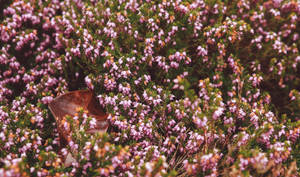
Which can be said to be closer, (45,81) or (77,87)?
(45,81)

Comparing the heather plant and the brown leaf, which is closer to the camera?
the heather plant

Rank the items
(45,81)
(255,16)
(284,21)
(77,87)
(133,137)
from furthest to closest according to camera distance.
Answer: (284,21), (255,16), (77,87), (45,81), (133,137)

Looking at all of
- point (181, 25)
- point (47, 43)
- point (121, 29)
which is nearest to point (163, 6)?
point (181, 25)

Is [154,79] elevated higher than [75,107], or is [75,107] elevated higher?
[154,79]

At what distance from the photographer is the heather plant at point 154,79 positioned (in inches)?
152

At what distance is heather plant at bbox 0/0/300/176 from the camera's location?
3871 mm

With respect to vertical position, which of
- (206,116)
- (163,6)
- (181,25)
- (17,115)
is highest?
(163,6)

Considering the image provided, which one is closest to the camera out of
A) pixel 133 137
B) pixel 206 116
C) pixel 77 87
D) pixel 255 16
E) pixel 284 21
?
pixel 206 116

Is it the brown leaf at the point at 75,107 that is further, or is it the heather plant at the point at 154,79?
the brown leaf at the point at 75,107

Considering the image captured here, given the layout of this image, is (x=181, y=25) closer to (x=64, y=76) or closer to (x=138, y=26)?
(x=138, y=26)

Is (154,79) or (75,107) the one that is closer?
(75,107)

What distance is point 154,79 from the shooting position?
5168 millimetres

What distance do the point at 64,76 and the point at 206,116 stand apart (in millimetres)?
3150

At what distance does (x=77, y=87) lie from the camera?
5.21 meters
